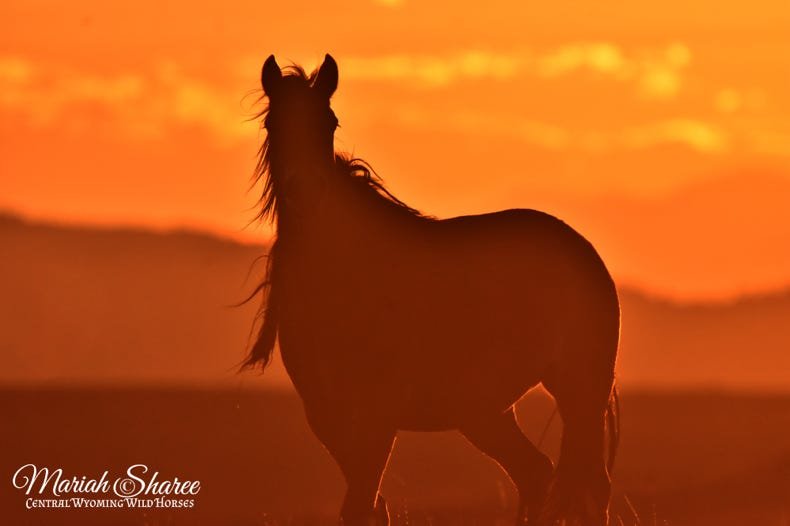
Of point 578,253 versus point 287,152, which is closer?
point 287,152

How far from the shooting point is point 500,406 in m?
11.3

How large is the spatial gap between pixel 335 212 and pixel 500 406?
1.87 m

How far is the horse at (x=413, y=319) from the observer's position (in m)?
10.4

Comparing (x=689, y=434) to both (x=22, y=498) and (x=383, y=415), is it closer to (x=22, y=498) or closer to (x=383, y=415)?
(x=22, y=498)

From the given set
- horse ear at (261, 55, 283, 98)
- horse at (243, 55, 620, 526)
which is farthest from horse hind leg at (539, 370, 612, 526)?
horse ear at (261, 55, 283, 98)

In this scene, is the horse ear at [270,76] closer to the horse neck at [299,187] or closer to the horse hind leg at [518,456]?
the horse neck at [299,187]

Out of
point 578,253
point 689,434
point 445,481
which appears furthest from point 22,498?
point 689,434

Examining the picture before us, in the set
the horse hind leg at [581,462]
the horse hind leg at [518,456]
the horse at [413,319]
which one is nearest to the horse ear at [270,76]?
the horse at [413,319]

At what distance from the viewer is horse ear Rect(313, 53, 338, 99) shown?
422 inches

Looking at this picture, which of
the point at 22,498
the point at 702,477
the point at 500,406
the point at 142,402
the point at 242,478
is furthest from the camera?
the point at 142,402

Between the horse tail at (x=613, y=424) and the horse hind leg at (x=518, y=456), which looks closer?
the horse hind leg at (x=518, y=456)

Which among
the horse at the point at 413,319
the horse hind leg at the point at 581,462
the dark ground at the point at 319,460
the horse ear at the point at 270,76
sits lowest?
the dark ground at the point at 319,460

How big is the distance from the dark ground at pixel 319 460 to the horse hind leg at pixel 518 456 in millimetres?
2505

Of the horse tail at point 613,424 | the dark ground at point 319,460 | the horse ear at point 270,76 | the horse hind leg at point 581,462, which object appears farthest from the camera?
the dark ground at point 319,460
